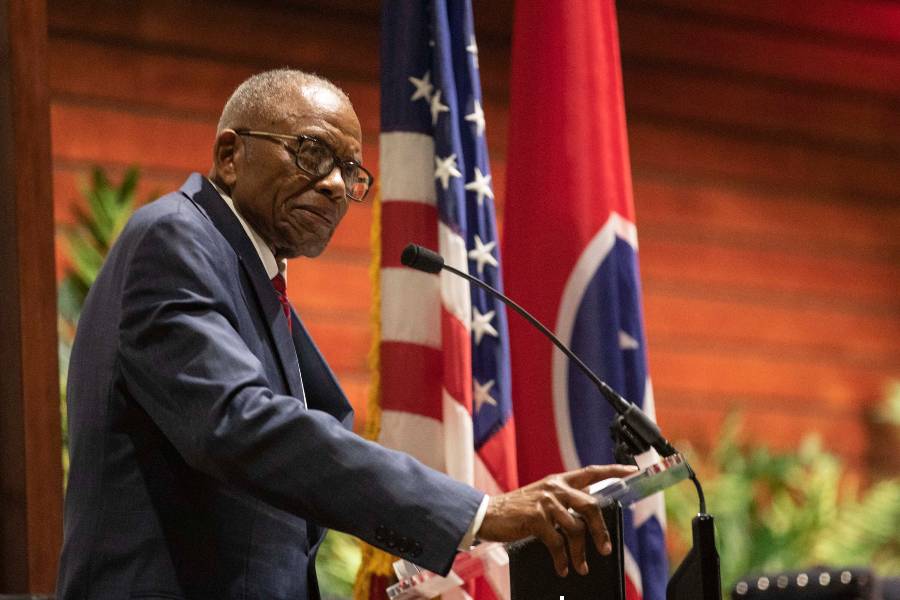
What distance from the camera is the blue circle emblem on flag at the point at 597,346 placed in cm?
357

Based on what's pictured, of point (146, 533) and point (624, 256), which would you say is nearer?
point (146, 533)

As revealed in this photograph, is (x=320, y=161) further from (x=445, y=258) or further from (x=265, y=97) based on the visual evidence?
(x=445, y=258)

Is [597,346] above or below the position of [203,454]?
above

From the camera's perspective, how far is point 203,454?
74.0 inches

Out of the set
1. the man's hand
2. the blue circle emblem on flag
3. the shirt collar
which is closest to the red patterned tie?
the shirt collar

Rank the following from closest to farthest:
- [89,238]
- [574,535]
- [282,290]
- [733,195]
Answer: [574,535] < [282,290] < [89,238] < [733,195]

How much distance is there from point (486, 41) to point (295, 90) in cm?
353

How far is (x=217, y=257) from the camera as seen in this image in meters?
2.09

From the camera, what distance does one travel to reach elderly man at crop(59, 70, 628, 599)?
1.88m

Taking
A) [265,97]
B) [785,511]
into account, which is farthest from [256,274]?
[785,511]

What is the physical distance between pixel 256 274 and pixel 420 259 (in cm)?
36

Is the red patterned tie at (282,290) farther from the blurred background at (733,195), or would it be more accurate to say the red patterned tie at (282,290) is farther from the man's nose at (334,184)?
the blurred background at (733,195)

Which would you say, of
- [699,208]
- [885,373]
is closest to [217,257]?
[699,208]

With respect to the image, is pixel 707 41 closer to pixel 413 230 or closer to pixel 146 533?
pixel 413 230
